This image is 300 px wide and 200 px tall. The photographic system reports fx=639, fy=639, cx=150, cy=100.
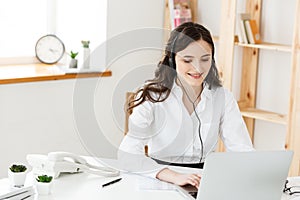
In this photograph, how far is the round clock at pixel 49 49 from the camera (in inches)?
157

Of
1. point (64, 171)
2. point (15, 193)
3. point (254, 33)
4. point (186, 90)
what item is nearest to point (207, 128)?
point (186, 90)

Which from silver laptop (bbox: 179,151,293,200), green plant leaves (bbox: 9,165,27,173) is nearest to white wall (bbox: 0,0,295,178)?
green plant leaves (bbox: 9,165,27,173)

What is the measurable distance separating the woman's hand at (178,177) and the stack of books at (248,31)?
160 centimetres

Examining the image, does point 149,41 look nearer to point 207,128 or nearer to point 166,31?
point 166,31

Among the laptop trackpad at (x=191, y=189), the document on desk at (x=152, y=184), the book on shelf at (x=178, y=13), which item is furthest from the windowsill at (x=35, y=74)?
the laptop trackpad at (x=191, y=189)

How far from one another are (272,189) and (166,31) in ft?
7.81

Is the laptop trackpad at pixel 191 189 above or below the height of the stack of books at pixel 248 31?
below

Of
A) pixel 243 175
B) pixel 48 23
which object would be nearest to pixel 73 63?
pixel 48 23

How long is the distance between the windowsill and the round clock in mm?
58

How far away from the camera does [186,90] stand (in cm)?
267

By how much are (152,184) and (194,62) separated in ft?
1.79

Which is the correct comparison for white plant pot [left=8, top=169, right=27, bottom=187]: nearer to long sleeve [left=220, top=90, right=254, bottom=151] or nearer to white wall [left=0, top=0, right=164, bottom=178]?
long sleeve [left=220, top=90, right=254, bottom=151]

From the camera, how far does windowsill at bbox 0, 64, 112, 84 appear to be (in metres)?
3.55

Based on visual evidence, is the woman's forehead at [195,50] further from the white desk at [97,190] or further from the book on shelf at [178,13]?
the book on shelf at [178,13]
